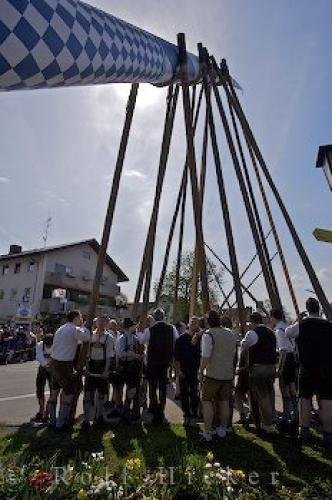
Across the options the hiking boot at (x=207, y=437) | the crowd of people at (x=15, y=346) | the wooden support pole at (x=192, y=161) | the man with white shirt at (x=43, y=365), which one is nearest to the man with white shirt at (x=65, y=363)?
the man with white shirt at (x=43, y=365)

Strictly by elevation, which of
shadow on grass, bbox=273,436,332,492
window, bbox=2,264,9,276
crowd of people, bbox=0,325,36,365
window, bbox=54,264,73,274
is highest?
window, bbox=2,264,9,276

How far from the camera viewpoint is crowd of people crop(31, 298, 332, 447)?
21.7ft

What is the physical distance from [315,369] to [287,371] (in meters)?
1.86

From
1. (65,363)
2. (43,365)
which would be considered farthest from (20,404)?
(65,363)

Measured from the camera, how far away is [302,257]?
1012cm

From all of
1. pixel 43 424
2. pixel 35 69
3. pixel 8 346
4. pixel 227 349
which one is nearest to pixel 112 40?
pixel 35 69

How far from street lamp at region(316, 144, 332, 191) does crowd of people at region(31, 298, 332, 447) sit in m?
1.87

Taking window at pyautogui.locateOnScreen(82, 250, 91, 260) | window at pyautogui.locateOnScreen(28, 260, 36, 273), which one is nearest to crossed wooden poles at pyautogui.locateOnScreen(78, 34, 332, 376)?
window at pyautogui.locateOnScreen(28, 260, 36, 273)

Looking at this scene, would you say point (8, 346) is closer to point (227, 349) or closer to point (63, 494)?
point (227, 349)

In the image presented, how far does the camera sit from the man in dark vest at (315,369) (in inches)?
251

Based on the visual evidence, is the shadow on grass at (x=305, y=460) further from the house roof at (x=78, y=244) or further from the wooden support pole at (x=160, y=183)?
the house roof at (x=78, y=244)

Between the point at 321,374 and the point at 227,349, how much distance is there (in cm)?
142

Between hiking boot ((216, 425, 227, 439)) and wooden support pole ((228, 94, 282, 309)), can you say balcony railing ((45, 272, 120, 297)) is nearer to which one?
wooden support pole ((228, 94, 282, 309))

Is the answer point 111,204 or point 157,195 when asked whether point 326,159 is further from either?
point 157,195
